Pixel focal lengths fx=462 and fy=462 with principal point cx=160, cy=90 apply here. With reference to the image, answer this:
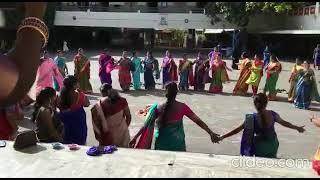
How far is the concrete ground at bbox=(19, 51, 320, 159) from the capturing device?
773 centimetres

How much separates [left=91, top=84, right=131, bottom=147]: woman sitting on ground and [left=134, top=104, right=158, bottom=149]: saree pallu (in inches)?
8.7

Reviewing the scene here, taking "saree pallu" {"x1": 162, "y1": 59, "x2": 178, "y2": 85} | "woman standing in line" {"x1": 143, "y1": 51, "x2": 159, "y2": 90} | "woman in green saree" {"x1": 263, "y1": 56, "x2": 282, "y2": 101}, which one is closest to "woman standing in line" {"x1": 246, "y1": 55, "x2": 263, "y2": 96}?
"woman in green saree" {"x1": 263, "y1": 56, "x2": 282, "y2": 101}

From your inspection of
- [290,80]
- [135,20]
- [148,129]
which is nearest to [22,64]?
[148,129]

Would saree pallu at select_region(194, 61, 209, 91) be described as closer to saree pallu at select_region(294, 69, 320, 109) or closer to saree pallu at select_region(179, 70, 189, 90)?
saree pallu at select_region(179, 70, 189, 90)

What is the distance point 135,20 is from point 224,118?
21875 mm

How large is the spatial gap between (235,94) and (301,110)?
2.68 meters

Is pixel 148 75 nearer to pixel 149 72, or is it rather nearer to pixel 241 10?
pixel 149 72

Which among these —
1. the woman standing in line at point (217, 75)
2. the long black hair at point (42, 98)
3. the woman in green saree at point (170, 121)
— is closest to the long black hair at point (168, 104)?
the woman in green saree at point (170, 121)

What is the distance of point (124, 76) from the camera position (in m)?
14.4

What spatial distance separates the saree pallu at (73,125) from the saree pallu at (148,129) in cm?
72

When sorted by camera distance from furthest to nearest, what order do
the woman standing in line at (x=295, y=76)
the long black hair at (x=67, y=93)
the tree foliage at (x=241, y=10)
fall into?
the tree foliage at (x=241, y=10) → the woman standing in line at (x=295, y=76) → the long black hair at (x=67, y=93)

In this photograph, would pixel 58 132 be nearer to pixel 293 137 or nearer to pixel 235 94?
pixel 293 137

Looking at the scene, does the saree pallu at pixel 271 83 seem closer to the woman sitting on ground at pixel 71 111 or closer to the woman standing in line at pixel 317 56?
the woman sitting on ground at pixel 71 111

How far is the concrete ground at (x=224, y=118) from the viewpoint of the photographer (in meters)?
7.73
